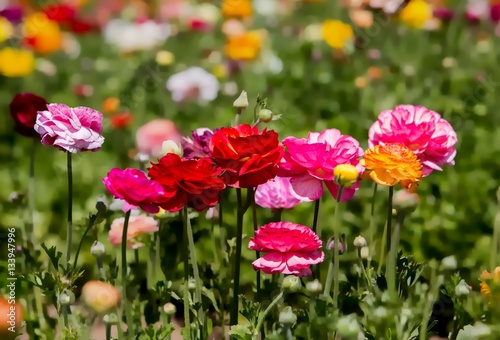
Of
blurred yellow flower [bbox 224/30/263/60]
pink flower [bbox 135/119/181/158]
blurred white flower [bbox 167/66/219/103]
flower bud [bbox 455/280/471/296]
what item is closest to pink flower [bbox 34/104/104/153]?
flower bud [bbox 455/280/471/296]

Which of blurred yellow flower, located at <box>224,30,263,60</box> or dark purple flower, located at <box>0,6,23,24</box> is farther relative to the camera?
dark purple flower, located at <box>0,6,23,24</box>

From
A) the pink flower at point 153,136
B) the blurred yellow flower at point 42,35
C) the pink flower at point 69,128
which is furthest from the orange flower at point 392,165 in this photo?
the blurred yellow flower at point 42,35

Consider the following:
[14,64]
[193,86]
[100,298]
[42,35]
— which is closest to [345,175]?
[100,298]

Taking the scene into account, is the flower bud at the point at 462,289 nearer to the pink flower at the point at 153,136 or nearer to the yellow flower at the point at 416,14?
the pink flower at the point at 153,136

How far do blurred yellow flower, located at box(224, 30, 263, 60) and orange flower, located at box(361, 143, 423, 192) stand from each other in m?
2.00

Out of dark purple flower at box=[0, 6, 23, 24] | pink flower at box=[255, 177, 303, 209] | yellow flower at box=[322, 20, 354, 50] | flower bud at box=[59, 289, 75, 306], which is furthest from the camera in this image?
dark purple flower at box=[0, 6, 23, 24]

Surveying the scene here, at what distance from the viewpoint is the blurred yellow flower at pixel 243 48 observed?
2928 millimetres

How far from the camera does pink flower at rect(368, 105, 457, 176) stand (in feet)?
3.41

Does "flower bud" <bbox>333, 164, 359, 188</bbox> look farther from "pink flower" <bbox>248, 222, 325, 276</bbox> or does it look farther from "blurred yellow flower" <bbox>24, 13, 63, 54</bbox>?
"blurred yellow flower" <bbox>24, 13, 63, 54</bbox>

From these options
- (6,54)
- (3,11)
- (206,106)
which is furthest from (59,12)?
(206,106)

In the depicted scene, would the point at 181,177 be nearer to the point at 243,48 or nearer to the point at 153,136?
the point at 153,136

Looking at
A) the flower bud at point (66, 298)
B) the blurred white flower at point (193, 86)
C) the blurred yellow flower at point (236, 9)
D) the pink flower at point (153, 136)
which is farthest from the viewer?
the blurred yellow flower at point (236, 9)

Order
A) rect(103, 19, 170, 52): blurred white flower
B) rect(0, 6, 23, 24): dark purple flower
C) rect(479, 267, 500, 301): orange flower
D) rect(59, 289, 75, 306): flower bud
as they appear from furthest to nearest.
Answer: rect(0, 6, 23, 24): dark purple flower → rect(103, 19, 170, 52): blurred white flower → rect(59, 289, 75, 306): flower bud → rect(479, 267, 500, 301): orange flower

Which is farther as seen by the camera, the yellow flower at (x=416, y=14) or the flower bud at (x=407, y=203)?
the yellow flower at (x=416, y=14)
